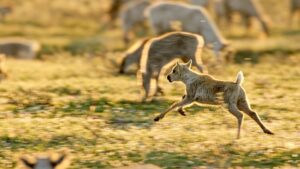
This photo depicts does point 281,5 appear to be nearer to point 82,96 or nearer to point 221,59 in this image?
point 221,59

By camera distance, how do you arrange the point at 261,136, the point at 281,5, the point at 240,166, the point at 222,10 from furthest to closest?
1. the point at 281,5
2. the point at 222,10
3. the point at 261,136
4. the point at 240,166

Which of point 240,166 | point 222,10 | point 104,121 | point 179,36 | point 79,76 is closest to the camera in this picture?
point 240,166

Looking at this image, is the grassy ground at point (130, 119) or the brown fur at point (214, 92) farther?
the brown fur at point (214, 92)

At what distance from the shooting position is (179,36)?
449 inches

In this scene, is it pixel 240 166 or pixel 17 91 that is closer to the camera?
pixel 240 166

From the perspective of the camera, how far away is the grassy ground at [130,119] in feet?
26.8

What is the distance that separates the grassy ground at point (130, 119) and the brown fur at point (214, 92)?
0.31 metres

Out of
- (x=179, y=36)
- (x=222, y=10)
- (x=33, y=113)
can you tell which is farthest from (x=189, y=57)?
(x=222, y=10)

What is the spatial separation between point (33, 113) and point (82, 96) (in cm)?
139

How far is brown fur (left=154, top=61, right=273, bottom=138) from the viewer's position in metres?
8.62

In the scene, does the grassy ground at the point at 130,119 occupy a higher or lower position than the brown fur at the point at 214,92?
lower

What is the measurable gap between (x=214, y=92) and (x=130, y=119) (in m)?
1.55

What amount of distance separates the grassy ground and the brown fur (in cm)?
31

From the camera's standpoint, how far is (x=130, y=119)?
9977 millimetres
